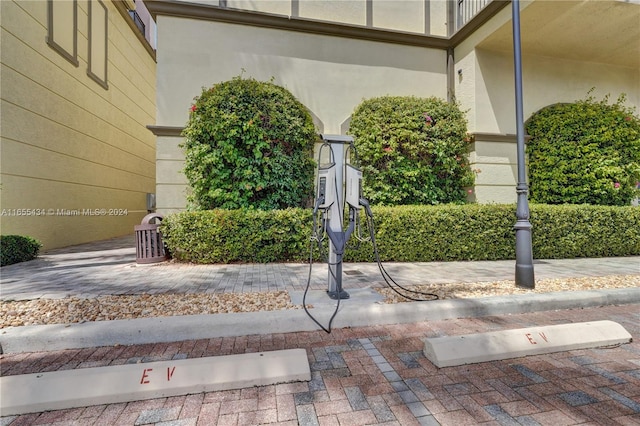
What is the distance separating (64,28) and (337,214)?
1077 centimetres

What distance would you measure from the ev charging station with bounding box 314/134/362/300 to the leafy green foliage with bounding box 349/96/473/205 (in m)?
3.70

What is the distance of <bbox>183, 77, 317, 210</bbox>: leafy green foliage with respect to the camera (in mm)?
6594

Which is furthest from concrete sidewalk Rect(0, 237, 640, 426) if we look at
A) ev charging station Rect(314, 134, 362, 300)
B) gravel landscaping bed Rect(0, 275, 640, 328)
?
ev charging station Rect(314, 134, 362, 300)

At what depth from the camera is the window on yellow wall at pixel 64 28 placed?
8.30 metres

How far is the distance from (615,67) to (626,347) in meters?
10.8

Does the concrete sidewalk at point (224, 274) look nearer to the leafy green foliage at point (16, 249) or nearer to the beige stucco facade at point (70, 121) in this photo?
the leafy green foliage at point (16, 249)

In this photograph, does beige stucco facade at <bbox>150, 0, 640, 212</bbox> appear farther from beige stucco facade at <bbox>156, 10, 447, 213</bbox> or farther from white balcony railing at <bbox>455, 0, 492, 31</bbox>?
white balcony railing at <bbox>455, 0, 492, 31</bbox>

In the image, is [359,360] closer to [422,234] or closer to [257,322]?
[257,322]

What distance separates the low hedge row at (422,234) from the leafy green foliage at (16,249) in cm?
Result: 328

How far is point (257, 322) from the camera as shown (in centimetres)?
327

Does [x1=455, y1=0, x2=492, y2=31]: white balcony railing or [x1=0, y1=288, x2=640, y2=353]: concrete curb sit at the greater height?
[x1=455, y1=0, x2=492, y2=31]: white balcony railing

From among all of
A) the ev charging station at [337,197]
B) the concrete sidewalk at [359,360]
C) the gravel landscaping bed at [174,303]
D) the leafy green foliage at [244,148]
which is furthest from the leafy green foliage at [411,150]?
the ev charging station at [337,197]

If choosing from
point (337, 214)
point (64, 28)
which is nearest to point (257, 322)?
point (337, 214)

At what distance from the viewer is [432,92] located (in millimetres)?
9188
